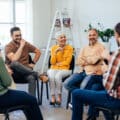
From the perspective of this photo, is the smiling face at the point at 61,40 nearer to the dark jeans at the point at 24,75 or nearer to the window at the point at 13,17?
the dark jeans at the point at 24,75

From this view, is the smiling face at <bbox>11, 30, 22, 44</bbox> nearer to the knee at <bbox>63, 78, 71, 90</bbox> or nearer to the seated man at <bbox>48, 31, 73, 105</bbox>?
the seated man at <bbox>48, 31, 73, 105</bbox>

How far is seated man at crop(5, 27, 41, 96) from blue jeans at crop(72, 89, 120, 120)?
1481 mm

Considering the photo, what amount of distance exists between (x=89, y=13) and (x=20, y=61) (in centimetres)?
245

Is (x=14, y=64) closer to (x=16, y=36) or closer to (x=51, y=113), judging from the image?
(x=16, y=36)

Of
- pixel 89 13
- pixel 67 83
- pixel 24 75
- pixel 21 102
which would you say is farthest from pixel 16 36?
pixel 89 13

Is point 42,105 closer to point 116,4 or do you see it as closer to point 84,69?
point 84,69

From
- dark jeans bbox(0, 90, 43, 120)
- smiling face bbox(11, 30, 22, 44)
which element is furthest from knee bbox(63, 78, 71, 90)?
dark jeans bbox(0, 90, 43, 120)

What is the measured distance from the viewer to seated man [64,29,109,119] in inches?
158

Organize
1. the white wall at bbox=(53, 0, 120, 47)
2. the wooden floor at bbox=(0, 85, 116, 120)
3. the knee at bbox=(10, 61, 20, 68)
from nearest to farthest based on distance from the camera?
the wooden floor at bbox=(0, 85, 116, 120) → the knee at bbox=(10, 61, 20, 68) → the white wall at bbox=(53, 0, 120, 47)

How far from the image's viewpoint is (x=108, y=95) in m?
2.78

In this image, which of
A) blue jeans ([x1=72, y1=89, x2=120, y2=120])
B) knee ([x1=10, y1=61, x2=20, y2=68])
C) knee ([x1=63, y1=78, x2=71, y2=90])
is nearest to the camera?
blue jeans ([x1=72, y1=89, x2=120, y2=120])

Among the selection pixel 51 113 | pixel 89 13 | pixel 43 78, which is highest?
A: pixel 89 13

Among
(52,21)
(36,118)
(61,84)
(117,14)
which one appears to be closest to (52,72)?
(61,84)

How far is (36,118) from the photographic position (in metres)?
2.92
